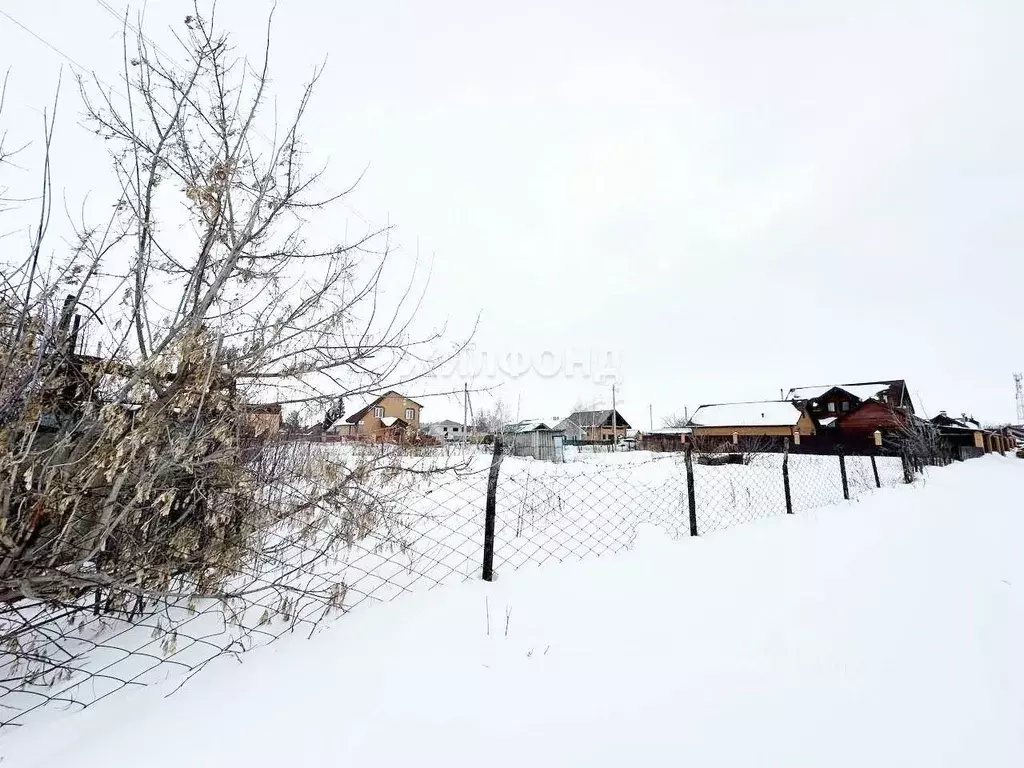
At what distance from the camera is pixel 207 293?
2084 millimetres

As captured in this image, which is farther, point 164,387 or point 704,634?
point 704,634

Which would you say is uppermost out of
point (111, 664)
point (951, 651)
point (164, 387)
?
point (164, 387)

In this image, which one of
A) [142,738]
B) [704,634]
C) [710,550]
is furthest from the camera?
[710,550]

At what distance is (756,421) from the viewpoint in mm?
33531

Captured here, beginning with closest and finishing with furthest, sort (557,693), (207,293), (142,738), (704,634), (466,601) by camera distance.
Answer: (142,738) → (557,693) → (207,293) → (704,634) → (466,601)

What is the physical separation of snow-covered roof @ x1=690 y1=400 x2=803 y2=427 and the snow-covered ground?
1335 inches

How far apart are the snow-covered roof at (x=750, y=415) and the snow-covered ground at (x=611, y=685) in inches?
1335

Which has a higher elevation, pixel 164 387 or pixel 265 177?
pixel 265 177

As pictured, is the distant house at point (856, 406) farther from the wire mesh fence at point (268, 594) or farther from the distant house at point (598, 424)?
the wire mesh fence at point (268, 594)

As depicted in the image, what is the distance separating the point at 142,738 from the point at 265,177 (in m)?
2.44

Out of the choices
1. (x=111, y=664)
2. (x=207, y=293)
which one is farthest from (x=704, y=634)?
(x=207, y=293)

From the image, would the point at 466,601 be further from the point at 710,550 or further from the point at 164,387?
the point at 710,550

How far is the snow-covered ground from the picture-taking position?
1.43 m

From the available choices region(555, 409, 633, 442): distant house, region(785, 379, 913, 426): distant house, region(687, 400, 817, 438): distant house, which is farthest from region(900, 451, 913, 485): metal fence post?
region(555, 409, 633, 442): distant house
